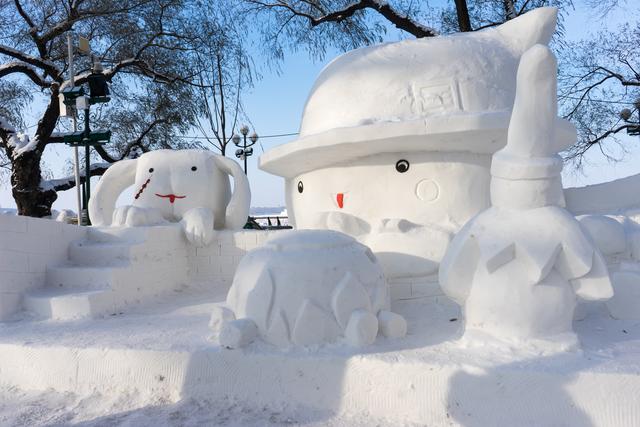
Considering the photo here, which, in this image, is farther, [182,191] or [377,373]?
[182,191]

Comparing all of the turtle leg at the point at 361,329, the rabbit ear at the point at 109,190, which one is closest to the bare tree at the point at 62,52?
the rabbit ear at the point at 109,190

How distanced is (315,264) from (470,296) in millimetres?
772

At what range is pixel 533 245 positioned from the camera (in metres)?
2.22

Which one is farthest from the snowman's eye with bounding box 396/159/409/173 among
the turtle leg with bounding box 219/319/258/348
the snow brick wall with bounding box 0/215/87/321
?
the snow brick wall with bounding box 0/215/87/321

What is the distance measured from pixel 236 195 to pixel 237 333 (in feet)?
9.09

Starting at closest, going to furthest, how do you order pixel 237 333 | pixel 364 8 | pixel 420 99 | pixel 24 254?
1. pixel 237 333
2. pixel 420 99
3. pixel 24 254
4. pixel 364 8

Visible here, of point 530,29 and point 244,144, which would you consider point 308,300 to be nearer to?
point 530,29

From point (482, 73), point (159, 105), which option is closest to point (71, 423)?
point (482, 73)

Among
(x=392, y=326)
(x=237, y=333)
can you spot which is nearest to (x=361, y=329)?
(x=392, y=326)

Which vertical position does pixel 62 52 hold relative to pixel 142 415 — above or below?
above

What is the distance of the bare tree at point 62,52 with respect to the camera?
1093 cm

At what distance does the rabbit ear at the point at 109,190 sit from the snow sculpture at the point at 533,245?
3.91 m

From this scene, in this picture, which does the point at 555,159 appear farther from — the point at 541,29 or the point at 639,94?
the point at 639,94

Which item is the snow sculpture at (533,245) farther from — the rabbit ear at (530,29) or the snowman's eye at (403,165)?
the rabbit ear at (530,29)
